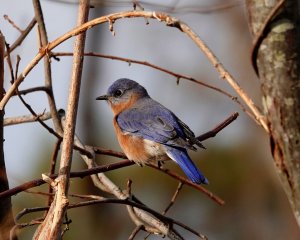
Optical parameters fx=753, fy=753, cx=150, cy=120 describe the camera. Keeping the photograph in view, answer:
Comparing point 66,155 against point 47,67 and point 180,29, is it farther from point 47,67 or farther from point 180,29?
point 47,67

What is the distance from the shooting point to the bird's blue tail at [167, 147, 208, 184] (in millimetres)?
3477

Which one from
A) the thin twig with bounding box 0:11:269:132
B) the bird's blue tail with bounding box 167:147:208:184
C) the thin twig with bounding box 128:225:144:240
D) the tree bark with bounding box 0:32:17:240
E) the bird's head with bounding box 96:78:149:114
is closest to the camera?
the thin twig with bounding box 0:11:269:132

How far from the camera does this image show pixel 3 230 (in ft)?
7.53

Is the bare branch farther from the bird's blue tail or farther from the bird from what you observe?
the bird

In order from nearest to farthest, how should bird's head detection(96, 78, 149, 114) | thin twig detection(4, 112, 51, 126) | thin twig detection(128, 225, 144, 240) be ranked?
thin twig detection(128, 225, 144, 240) → thin twig detection(4, 112, 51, 126) → bird's head detection(96, 78, 149, 114)

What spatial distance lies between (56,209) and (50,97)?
1181 mm

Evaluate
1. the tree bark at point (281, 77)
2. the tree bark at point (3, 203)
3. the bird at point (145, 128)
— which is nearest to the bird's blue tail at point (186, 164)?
the bird at point (145, 128)

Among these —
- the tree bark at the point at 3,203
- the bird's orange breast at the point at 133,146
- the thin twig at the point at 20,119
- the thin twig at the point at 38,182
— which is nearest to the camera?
the thin twig at the point at 38,182

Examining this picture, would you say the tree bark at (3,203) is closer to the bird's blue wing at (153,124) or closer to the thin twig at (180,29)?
the thin twig at (180,29)

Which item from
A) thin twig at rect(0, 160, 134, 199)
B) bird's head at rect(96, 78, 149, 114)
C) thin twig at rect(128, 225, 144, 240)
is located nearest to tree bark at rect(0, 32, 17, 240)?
thin twig at rect(0, 160, 134, 199)

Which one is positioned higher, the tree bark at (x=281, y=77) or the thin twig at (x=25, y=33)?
the thin twig at (x=25, y=33)

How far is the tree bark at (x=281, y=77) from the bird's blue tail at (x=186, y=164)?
1.74 meters

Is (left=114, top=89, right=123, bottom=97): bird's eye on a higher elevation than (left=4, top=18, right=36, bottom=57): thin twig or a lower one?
lower

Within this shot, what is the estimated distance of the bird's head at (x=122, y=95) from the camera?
492 cm
